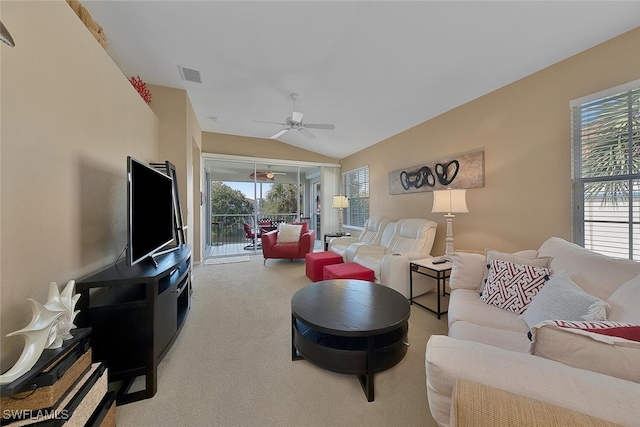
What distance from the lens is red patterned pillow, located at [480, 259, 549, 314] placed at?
1.68 m

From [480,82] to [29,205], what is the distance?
3980 mm

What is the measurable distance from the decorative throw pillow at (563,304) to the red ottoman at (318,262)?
244 cm

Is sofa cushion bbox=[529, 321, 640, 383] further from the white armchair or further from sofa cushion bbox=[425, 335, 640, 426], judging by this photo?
the white armchair

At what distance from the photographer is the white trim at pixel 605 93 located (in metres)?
1.82

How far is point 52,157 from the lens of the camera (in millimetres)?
1351

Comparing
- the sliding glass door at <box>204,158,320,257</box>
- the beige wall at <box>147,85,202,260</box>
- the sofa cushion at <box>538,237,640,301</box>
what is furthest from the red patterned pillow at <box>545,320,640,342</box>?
the sliding glass door at <box>204,158,320,257</box>

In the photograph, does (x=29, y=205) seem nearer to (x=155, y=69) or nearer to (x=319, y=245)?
(x=155, y=69)

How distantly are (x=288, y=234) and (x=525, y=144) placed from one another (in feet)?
13.2

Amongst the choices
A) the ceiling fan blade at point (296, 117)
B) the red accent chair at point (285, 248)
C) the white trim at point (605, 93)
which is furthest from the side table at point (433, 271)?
the ceiling fan blade at point (296, 117)

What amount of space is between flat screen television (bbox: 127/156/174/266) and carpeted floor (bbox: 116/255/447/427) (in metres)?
0.90

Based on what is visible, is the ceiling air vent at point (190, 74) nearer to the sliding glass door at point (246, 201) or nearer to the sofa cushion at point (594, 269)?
the sliding glass door at point (246, 201)

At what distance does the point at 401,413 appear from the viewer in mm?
1375

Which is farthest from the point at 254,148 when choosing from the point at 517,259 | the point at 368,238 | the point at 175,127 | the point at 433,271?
the point at 517,259

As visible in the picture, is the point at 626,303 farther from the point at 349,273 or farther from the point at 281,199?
the point at 281,199
